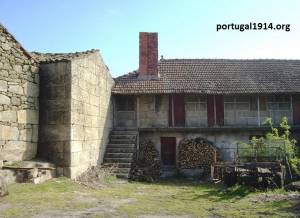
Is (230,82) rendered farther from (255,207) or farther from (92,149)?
(255,207)

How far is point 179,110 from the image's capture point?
19984 mm

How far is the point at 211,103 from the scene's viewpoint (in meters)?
20.0

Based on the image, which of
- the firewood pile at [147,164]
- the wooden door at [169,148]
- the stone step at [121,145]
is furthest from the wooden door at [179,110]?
the stone step at [121,145]

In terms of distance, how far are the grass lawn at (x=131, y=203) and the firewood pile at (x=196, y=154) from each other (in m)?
5.93

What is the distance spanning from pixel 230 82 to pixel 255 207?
12.1 m

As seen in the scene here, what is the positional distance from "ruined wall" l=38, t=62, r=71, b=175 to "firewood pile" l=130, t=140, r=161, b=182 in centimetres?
423

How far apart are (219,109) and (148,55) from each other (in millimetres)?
5011

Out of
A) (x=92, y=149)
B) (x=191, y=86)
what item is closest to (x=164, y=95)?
(x=191, y=86)

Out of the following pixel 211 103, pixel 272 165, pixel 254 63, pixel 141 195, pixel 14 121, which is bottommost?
pixel 141 195

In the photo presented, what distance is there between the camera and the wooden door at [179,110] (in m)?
19.9

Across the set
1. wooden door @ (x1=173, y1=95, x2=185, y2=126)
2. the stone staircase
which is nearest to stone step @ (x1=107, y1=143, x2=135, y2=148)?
the stone staircase

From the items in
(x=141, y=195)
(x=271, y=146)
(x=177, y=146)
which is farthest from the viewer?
(x=177, y=146)

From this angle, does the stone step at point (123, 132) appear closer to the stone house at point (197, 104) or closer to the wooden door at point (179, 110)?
the stone house at point (197, 104)

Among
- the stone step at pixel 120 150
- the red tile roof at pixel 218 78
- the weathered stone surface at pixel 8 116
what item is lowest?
the stone step at pixel 120 150
